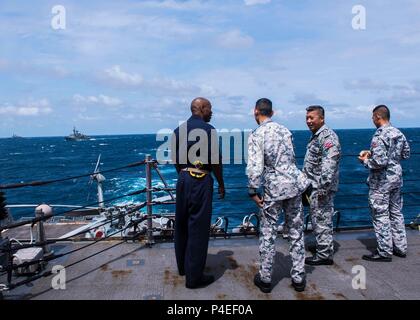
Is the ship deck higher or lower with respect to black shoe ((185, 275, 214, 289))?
lower

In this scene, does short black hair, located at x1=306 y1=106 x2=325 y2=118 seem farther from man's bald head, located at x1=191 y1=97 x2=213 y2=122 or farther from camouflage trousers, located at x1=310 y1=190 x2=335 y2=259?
man's bald head, located at x1=191 y1=97 x2=213 y2=122

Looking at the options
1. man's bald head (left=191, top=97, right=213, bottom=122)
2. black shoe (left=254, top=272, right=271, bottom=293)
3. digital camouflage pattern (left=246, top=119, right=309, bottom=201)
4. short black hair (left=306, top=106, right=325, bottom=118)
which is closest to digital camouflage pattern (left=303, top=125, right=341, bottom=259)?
short black hair (left=306, top=106, right=325, bottom=118)

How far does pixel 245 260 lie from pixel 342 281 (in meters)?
1.33

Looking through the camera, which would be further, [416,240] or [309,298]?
[416,240]

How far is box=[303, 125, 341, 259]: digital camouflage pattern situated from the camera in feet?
15.2

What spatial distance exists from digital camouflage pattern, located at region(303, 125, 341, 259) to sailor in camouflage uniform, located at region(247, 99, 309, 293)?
68 cm

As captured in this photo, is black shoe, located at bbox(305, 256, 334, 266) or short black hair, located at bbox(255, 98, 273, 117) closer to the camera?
short black hair, located at bbox(255, 98, 273, 117)

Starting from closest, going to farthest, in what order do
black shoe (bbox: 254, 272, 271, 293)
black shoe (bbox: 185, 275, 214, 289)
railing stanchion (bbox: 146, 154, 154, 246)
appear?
black shoe (bbox: 254, 272, 271, 293) → black shoe (bbox: 185, 275, 214, 289) → railing stanchion (bbox: 146, 154, 154, 246)

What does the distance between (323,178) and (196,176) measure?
1.69 meters

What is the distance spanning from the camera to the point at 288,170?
4.04m

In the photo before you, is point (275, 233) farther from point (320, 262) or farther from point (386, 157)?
point (386, 157)

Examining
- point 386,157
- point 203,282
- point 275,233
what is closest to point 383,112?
point 386,157
